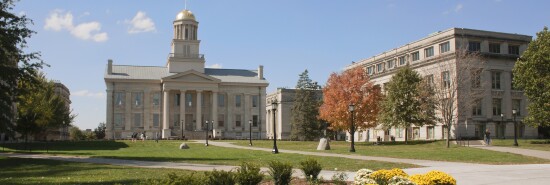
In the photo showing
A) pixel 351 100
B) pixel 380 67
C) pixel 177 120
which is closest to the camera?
pixel 351 100

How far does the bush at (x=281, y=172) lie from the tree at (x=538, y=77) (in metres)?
39.6

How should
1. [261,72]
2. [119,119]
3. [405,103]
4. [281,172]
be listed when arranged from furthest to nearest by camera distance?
[261,72] < [119,119] < [405,103] < [281,172]

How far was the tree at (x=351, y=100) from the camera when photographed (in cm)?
5772

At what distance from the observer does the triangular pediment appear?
9081cm

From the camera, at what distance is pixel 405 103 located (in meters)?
59.2

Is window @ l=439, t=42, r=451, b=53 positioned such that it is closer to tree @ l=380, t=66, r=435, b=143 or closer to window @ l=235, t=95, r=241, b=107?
tree @ l=380, t=66, r=435, b=143

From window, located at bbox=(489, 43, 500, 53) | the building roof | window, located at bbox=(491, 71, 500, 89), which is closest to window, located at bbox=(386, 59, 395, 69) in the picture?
window, located at bbox=(489, 43, 500, 53)

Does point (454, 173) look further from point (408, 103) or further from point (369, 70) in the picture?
point (369, 70)

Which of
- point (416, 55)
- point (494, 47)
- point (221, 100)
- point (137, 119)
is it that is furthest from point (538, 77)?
point (137, 119)

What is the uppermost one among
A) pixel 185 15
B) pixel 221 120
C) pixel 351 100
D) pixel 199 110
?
pixel 185 15

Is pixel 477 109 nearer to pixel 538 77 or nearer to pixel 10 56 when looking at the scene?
pixel 538 77

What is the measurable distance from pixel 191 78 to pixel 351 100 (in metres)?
42.6

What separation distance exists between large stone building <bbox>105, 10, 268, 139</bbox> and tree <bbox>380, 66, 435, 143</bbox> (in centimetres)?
3464

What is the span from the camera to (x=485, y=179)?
619 inches
